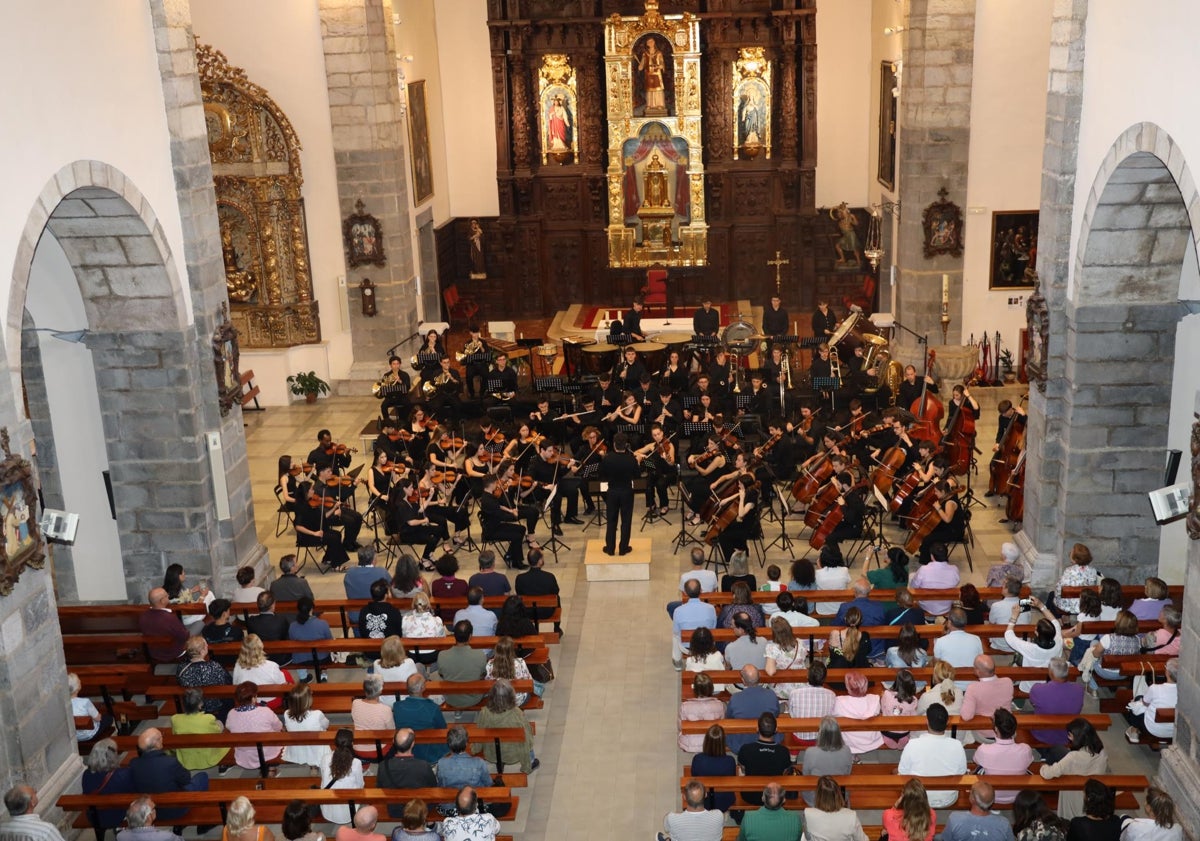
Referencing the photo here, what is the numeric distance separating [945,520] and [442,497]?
19.6ft

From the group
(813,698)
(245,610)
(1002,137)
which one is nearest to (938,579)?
(813,698)

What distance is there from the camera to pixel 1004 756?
33.8 ft

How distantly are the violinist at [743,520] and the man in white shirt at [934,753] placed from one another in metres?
5.33

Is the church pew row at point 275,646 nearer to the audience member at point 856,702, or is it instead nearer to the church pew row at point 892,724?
the church pew row at point 892,724

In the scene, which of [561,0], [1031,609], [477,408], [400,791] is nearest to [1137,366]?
[1031,609]

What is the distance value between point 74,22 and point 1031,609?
1076 centimetres

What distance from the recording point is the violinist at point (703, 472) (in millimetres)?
16016

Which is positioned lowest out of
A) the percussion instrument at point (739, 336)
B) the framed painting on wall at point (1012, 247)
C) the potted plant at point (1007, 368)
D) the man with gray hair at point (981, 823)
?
the man with gray hair at point (981, 823)

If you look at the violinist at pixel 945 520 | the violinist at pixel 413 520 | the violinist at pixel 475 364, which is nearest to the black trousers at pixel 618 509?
the violinist at pixel 413 520

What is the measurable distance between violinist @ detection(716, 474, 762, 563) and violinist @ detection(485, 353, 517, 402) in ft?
19.0

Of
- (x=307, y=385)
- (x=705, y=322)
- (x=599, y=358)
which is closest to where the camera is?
(x=599, y=358)

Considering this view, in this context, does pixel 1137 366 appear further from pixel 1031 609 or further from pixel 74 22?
pixel 74 22

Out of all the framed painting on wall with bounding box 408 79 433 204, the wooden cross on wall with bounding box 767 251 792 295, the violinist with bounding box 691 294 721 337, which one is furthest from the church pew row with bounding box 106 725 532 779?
the wooden cross on wall with bounding box 767 251 792 295

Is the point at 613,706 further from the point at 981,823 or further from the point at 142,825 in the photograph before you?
the point at 142,825
